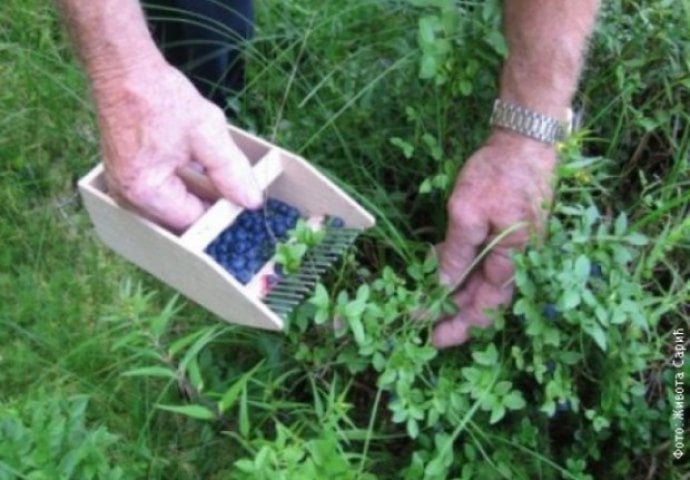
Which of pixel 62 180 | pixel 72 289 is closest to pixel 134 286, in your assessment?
pixel 72 289

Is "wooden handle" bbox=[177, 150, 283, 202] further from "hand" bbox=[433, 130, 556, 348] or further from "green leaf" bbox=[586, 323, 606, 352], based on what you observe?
"green leaf" bbox=[586, 323, 606, 352]

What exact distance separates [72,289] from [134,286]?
0.15m

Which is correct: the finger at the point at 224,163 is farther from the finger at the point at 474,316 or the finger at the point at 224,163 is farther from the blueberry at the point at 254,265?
the finger at the point at 474,316

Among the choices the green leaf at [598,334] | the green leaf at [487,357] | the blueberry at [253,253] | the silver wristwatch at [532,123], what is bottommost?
the green leaf at [487,357]

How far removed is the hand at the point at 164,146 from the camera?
1.50 m

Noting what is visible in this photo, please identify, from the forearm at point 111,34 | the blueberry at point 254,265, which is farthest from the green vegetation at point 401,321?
the forearm at point 111,34

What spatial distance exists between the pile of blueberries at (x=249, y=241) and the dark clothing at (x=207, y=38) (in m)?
0.59

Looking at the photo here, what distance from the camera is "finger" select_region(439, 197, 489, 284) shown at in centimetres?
166

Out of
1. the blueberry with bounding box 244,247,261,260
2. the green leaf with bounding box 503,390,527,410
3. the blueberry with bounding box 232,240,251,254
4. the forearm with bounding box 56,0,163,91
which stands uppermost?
the forearm with bounding box 56,0,163,91

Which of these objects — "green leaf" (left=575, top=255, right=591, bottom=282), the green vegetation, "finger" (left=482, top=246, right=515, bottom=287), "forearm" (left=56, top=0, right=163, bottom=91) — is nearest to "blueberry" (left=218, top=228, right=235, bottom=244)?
the green vegetation

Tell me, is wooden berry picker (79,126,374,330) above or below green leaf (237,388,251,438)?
above

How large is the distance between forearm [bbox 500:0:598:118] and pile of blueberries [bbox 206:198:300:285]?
40cm

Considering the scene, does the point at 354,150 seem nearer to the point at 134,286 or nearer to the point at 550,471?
the point at 134,286

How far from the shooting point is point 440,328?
5.47 feet
